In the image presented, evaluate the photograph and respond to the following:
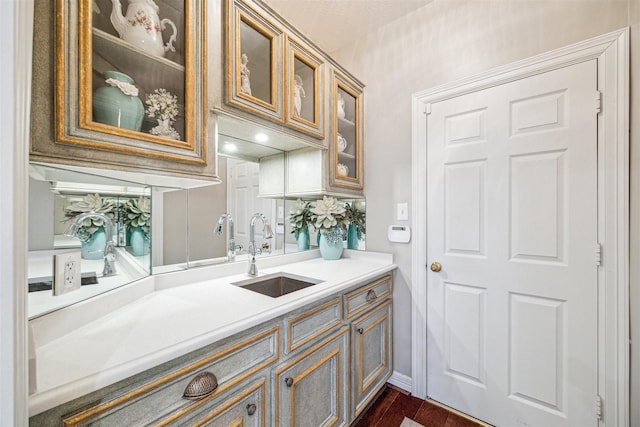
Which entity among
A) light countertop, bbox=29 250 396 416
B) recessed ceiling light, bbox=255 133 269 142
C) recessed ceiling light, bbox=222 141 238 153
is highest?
recessed ceiling light, bbox=255 133 269 142

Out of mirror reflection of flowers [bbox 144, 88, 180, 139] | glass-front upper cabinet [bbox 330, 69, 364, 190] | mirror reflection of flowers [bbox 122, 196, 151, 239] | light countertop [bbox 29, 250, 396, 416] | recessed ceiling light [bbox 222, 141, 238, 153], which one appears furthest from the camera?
glass-front upper cabinet [bbox 330, 69, 364, 190]

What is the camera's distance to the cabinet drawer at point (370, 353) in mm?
1444

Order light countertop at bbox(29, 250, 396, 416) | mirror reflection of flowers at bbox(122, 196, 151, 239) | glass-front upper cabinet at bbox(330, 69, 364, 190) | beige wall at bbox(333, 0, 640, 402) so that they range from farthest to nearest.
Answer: glass-front upper cabinet at bbox(330, 69, 364, 190), beige wall at bbox(333, 0, 640, 402), mirror reflection of flowers at bbox(122, 196, 151, 239), light countertop at bbox(29, 250, 396, 416)

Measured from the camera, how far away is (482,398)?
1564 mm

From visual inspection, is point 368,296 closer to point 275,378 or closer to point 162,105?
point 275,378

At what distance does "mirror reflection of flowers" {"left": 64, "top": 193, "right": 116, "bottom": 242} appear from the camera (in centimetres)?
91

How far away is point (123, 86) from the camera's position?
90 centimetres

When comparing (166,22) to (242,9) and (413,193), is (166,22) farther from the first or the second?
(413,193)

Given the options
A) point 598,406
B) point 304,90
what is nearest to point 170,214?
point 304,90

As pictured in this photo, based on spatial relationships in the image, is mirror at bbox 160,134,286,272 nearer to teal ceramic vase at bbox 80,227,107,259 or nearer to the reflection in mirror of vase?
the reflection in mirror of vase

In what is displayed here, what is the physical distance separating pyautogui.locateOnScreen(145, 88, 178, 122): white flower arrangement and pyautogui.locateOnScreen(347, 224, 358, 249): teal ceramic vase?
4.93 ft

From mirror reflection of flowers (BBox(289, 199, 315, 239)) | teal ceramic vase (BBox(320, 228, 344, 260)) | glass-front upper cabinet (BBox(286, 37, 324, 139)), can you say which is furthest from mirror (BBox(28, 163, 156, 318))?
teal ceramic vase (BBox(320, 228, 344, 260))

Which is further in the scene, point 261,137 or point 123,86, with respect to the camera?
point 261,137

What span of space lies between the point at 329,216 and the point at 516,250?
113 cm
